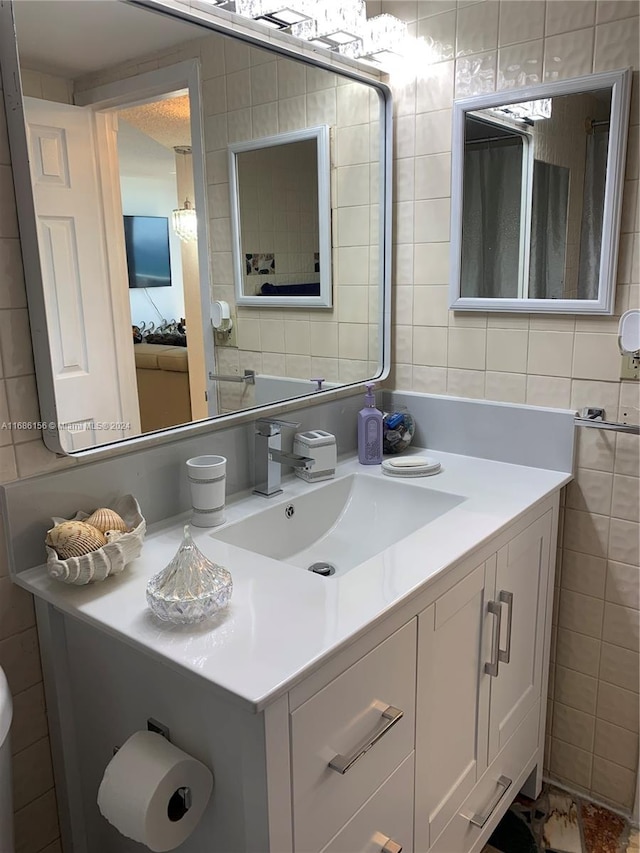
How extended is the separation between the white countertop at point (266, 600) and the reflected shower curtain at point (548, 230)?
1.68ft

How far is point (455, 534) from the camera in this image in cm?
133

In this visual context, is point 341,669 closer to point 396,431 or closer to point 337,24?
point 396,431

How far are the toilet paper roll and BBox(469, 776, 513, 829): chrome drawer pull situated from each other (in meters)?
0.73

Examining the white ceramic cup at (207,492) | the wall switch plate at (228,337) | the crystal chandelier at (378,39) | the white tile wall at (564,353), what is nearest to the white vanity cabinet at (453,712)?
the white tile wall at (564,353)

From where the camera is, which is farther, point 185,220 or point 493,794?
point 493,794

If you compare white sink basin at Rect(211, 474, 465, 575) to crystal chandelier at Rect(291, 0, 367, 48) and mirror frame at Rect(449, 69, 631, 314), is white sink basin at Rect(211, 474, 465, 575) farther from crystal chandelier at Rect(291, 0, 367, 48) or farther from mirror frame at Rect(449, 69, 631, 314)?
crystal chandelier at Rect(291, 0, 367, 48)

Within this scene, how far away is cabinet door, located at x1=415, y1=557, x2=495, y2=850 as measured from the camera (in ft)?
4.06

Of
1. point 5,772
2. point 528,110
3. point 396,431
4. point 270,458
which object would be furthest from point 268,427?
point 528,110

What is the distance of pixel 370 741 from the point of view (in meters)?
1.08

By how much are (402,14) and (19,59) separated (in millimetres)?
1042

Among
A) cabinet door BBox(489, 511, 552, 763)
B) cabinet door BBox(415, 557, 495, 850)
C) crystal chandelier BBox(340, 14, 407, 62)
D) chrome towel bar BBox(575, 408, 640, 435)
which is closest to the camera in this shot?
cabinet door BBox(415, 557, 495, 850)

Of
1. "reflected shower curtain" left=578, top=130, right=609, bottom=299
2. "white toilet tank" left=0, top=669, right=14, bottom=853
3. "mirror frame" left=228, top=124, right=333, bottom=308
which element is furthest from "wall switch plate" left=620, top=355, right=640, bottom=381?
"white toilet tank" left=0, top=669, right=14, bottom=853

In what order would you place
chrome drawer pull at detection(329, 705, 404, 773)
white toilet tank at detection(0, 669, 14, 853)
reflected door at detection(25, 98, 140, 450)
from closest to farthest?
1. white toilet tank at detection(0, 669, 14, 853)
2. chrome drawer pull at detection(329, 705, 404, 773)
3. reflected door at detection(25, 98, 140, 450)

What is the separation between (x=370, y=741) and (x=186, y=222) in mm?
1014
